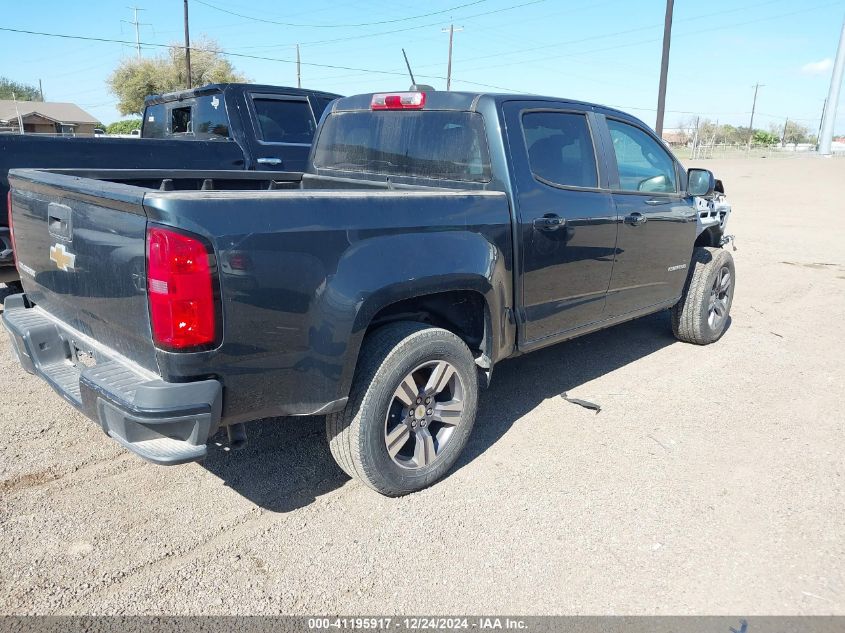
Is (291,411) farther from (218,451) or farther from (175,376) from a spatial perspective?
(218,451)

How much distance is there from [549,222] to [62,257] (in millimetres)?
2423

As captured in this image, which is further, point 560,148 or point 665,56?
point 665,56

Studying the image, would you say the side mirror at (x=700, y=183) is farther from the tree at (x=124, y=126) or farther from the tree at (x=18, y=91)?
the tree at (x=18, y=91)

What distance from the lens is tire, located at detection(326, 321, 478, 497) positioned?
9.64 feet

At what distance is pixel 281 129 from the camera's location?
7.38 m

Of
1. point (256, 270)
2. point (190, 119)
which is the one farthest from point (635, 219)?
point (190, 119)

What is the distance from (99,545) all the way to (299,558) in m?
0.85

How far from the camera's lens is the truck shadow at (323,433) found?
10.8 feet

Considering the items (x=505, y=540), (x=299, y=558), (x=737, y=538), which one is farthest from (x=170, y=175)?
(x=737, y=538)

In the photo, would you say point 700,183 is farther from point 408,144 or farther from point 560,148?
point 408,144

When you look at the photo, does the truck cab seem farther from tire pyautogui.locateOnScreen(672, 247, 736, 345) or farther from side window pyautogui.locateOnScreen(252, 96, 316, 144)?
tire pyautogui.locateOnScreen(672, 247, 736, 345)

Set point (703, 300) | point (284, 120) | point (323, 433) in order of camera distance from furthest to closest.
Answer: point (284, 120) < point (703, 300) < point (323, 433)

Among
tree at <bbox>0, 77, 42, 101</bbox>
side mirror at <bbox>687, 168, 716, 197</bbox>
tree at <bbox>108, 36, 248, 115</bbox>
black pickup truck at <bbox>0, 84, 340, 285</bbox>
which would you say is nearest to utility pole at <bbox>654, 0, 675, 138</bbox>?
black pickup truck at <bbox>0, 84, 340, 285</bbox>

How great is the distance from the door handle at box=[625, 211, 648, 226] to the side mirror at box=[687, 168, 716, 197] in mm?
858
